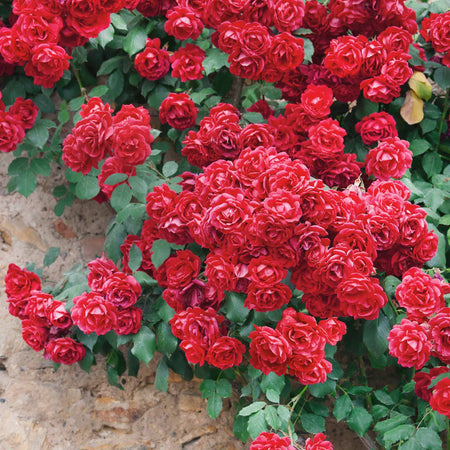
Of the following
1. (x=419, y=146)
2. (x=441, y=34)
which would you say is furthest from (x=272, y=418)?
(x=441, y=34)

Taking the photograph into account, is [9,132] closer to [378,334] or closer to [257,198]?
[257,198]

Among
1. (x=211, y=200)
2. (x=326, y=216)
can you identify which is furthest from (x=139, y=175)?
(x=326, y=216)

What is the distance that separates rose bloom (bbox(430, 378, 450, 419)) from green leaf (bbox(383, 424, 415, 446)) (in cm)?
29

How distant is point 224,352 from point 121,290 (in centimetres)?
37

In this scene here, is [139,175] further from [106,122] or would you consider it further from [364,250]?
[364,250]

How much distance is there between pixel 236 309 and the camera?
1.42m

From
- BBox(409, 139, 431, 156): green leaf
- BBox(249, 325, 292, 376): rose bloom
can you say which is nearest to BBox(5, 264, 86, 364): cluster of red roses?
BBox(249, 325, 292, 376): rose bloom

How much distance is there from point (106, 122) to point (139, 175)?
23cm

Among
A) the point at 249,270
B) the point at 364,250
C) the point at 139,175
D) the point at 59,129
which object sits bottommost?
the point at 59,129

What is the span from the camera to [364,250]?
1.24 meters

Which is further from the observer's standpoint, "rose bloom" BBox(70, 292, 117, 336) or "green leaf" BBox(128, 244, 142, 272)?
"green leaf" BBox(128, 244, 142, 272)

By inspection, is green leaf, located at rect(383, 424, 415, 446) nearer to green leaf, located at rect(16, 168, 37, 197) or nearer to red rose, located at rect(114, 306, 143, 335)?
red rose, located at rect(114, 306, 143, 335)

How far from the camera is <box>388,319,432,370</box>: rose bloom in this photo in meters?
1.25

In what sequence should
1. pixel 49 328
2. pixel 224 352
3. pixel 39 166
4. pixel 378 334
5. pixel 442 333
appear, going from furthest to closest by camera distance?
pixel 39 166 < pixel 49 328 < pixel 378 334 < pixel 224 352 < pixel 442 333
